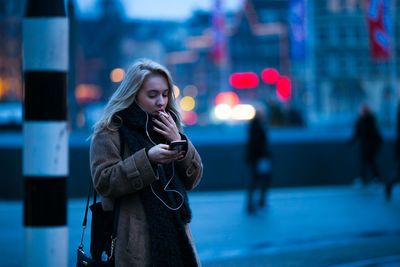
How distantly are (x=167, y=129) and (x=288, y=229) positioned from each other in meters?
6.27

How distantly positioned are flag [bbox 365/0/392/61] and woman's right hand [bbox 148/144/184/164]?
15062 millimetres

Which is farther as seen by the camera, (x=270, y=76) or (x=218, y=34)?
(x=270, y=76)

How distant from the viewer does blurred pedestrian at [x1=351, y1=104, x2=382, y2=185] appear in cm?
1313

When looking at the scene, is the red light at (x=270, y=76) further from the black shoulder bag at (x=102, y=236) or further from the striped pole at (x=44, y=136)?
the black shoulder bag at (x=102, y=236)

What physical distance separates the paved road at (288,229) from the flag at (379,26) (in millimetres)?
6027

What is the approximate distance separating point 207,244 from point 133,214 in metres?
4.96

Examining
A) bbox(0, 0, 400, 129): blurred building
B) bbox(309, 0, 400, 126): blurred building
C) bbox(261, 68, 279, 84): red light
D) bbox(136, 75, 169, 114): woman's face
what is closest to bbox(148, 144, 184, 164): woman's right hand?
bbox(136, 75, 169, 114): woman's face

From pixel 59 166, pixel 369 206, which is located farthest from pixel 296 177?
pixel 59 166

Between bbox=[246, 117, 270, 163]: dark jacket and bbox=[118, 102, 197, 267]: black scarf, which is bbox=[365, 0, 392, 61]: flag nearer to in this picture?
bbox=[246, 117, 270, 163]: dark jacket

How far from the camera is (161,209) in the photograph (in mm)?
2660

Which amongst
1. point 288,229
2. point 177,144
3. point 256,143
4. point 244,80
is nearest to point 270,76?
point 244,80

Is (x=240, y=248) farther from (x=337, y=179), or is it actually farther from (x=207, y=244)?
(x=337, y=179)

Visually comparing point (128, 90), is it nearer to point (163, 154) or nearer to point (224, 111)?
point (163, 154)

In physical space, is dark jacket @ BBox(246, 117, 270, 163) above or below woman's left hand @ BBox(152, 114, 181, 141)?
below
